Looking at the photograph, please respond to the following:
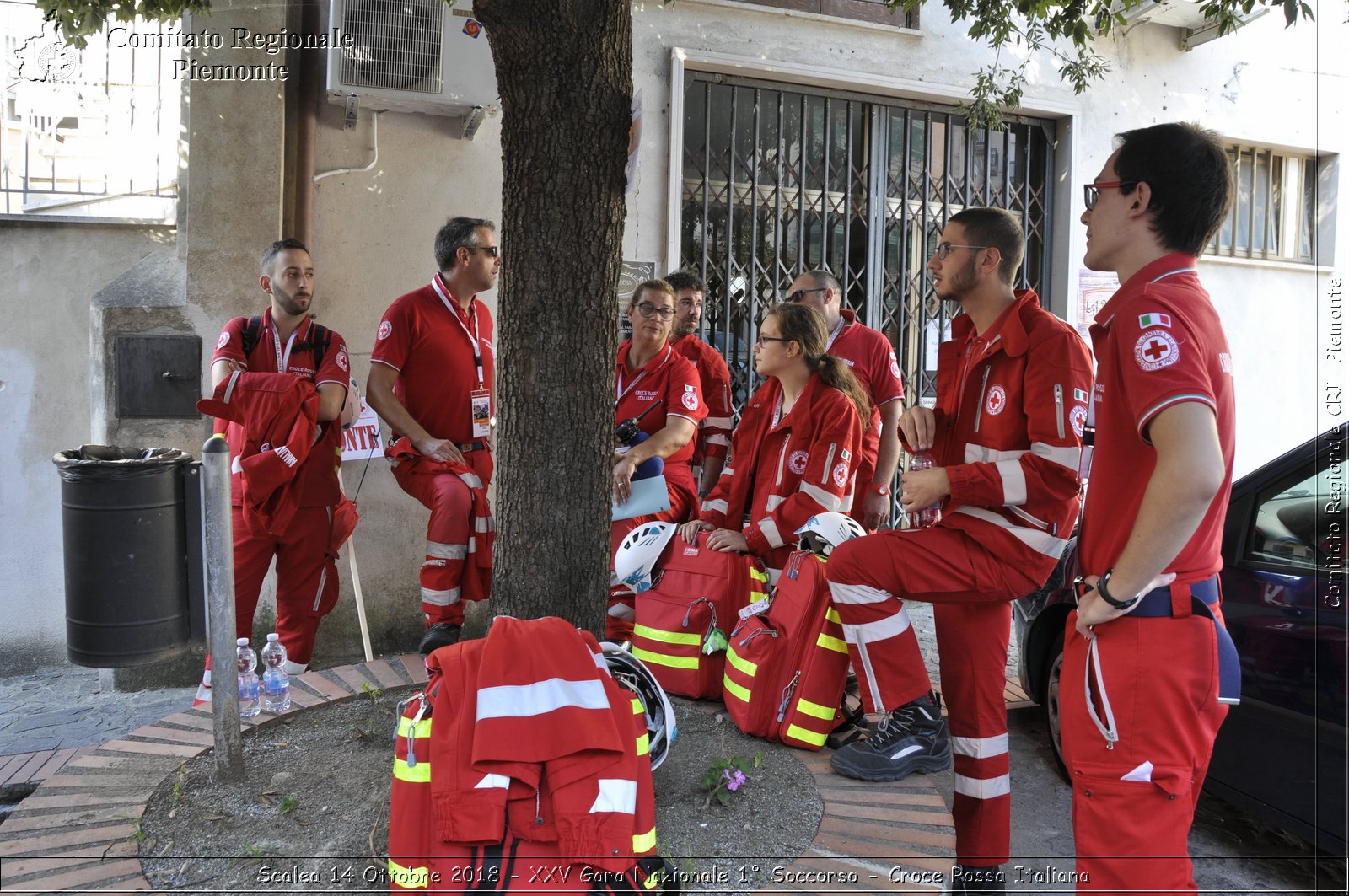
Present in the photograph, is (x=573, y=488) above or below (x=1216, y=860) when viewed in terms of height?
above

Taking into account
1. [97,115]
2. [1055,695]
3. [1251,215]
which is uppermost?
[1251,215]

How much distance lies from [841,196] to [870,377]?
7.50ft

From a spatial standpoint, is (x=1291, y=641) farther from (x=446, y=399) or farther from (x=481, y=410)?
(x=446, y=399)

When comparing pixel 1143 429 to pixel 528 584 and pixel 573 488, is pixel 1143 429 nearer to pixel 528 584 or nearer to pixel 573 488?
pixel 573 488

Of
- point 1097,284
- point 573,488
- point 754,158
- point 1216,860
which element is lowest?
point 1216,860

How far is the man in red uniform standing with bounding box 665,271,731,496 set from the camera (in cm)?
532

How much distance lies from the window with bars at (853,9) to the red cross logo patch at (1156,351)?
5073 mm

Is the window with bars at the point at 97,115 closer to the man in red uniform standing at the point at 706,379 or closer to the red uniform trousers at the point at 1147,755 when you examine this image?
the man in red uniform standing at the point at 706,379

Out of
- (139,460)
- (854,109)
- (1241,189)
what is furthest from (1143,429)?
(1241,189)

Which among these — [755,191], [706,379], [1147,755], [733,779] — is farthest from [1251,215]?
[733,779]

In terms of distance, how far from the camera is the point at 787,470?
3826 mm

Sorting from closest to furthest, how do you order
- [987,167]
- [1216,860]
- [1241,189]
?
[1216,860], [987,167], [1241,189]

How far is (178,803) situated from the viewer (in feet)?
8.00

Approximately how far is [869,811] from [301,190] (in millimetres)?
4485
